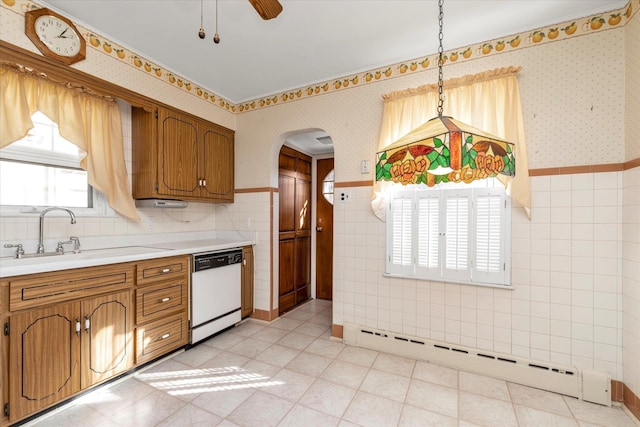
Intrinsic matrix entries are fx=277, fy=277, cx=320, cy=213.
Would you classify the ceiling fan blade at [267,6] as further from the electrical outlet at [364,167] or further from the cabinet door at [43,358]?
the cabinet door at [43,358]

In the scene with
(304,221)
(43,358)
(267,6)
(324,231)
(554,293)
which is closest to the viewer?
(267,6)

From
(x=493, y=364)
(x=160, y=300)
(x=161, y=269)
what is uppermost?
(x=161, y=269)

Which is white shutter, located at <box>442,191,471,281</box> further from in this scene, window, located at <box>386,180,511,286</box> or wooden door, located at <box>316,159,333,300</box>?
wooden door, located at <box>316,159,333,300</box>

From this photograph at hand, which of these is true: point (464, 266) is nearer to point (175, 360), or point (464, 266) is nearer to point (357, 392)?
point (357, 392)

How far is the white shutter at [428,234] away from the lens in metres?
2.37

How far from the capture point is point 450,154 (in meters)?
1.17

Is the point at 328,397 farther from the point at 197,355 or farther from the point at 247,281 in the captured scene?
the point at 247,281

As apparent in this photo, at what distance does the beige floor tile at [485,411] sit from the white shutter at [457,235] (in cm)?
83

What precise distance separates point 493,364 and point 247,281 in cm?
248

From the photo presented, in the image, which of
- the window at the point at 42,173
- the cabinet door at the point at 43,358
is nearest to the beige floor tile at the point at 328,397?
the cabinet door at the point at 43,358

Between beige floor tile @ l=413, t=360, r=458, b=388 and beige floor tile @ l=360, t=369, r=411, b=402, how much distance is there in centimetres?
15

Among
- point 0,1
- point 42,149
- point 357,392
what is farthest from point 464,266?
point 0,1

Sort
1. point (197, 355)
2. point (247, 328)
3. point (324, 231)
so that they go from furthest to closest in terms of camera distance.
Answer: point (324, 231)
point (247, 328)
point (197, 355)

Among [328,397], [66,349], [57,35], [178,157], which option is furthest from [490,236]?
[57,35]
